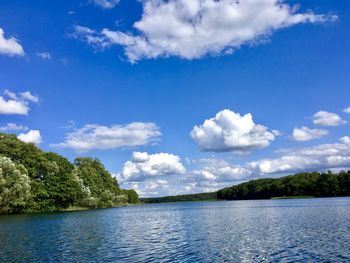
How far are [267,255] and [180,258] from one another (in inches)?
283

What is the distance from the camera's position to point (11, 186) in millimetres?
99188

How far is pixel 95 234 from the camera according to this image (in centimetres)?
5294

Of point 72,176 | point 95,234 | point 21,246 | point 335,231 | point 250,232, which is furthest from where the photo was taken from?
point 72,176

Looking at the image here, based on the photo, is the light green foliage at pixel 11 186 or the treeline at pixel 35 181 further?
the treeline at pixel 35 181

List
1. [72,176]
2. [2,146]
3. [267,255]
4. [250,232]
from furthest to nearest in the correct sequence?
[72,176], [2,146], [250,232], [267,255]

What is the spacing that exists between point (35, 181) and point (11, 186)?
970 inches

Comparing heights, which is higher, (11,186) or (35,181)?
(35,181)

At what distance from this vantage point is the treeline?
98875 mm

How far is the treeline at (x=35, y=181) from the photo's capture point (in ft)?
324

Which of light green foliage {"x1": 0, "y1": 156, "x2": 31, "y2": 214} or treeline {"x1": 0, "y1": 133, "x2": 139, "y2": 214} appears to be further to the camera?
treeline {"x1": 0, "y1": 133, "x2": 139, "y2": 214}

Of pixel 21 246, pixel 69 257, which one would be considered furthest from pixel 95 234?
pixel 69 257

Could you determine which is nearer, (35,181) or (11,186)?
(11,186)

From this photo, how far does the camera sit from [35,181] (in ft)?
406

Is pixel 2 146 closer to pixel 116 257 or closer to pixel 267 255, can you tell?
pixel 116 257
